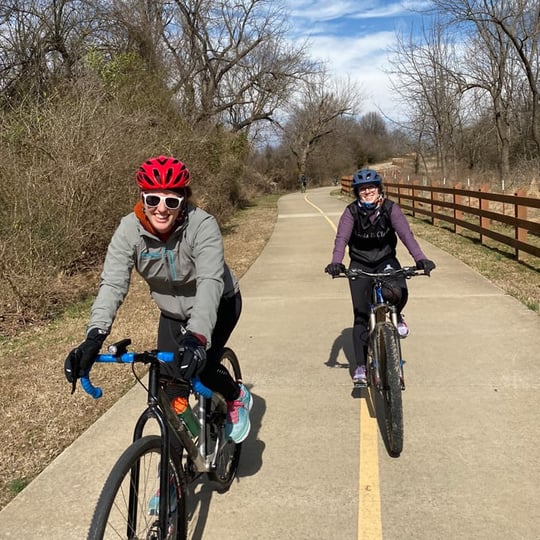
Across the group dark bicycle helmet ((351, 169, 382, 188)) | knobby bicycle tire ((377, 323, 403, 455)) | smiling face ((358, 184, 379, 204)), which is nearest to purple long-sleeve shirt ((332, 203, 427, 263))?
smiling face ((358, 184, 379, 204))

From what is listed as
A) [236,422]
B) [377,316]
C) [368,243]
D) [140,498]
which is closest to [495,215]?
[368,243]

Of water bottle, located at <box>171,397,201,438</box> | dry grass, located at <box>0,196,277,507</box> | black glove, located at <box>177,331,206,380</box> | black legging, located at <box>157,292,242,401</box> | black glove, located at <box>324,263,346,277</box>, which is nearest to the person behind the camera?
black glove, located at <box>177,331,206,380</box>

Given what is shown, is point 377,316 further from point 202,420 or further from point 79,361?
point 79,361

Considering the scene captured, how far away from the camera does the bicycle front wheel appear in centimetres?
216

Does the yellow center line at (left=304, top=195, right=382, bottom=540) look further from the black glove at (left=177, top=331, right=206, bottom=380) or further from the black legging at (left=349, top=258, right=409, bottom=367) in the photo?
the black glove at (left=177, top=331, right=206, bottom=380)

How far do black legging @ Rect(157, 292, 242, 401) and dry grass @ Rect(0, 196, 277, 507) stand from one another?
4.95 ft

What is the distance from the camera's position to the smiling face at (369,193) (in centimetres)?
444

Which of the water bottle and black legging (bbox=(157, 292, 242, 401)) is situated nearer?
the water bottle

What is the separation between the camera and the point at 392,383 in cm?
381

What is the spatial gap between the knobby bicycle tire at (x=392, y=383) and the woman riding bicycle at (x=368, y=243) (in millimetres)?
428

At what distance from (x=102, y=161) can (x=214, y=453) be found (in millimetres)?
9023

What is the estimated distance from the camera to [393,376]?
3.83 meters

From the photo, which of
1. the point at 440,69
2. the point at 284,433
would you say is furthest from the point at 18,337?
the point at 440,69

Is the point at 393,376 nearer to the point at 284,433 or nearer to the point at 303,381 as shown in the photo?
the point at 284,433
